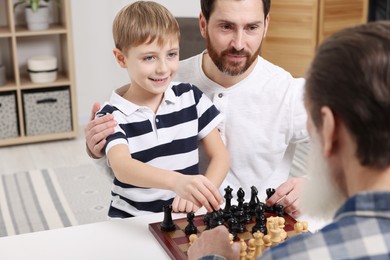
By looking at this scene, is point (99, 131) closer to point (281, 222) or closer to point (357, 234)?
point (281, 222)

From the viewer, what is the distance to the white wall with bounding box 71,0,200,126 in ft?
14.9

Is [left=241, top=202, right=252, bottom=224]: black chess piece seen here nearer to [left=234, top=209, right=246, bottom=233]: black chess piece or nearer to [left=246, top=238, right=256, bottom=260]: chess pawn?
[left=234, top=209, right=246, bottom=233]: black chess piece

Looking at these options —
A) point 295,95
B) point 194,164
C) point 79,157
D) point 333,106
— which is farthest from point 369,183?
point 79,157

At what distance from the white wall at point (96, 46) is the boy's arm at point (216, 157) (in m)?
2.90

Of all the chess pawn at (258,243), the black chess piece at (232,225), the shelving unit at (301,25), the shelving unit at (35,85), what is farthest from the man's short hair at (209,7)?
the shelving unit at (301,25)

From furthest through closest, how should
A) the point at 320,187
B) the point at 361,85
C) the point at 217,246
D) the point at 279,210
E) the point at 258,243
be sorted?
the point at 279,210 → the point at 258,243 → the point at 217,246 → the point at 320,187 → the point at 361,85

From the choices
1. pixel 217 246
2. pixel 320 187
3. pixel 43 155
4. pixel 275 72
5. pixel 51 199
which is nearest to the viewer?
pixel 320 187

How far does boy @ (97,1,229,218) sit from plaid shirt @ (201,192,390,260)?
0.76m

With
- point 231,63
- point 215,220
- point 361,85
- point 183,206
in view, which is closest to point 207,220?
point 215,220

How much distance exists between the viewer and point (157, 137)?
174cm

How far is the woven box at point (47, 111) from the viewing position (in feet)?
14.1

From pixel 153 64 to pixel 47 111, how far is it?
2.78 meters

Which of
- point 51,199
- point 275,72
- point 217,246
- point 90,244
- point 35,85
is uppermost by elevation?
point 275,72

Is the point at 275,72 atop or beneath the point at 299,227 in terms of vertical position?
atop
